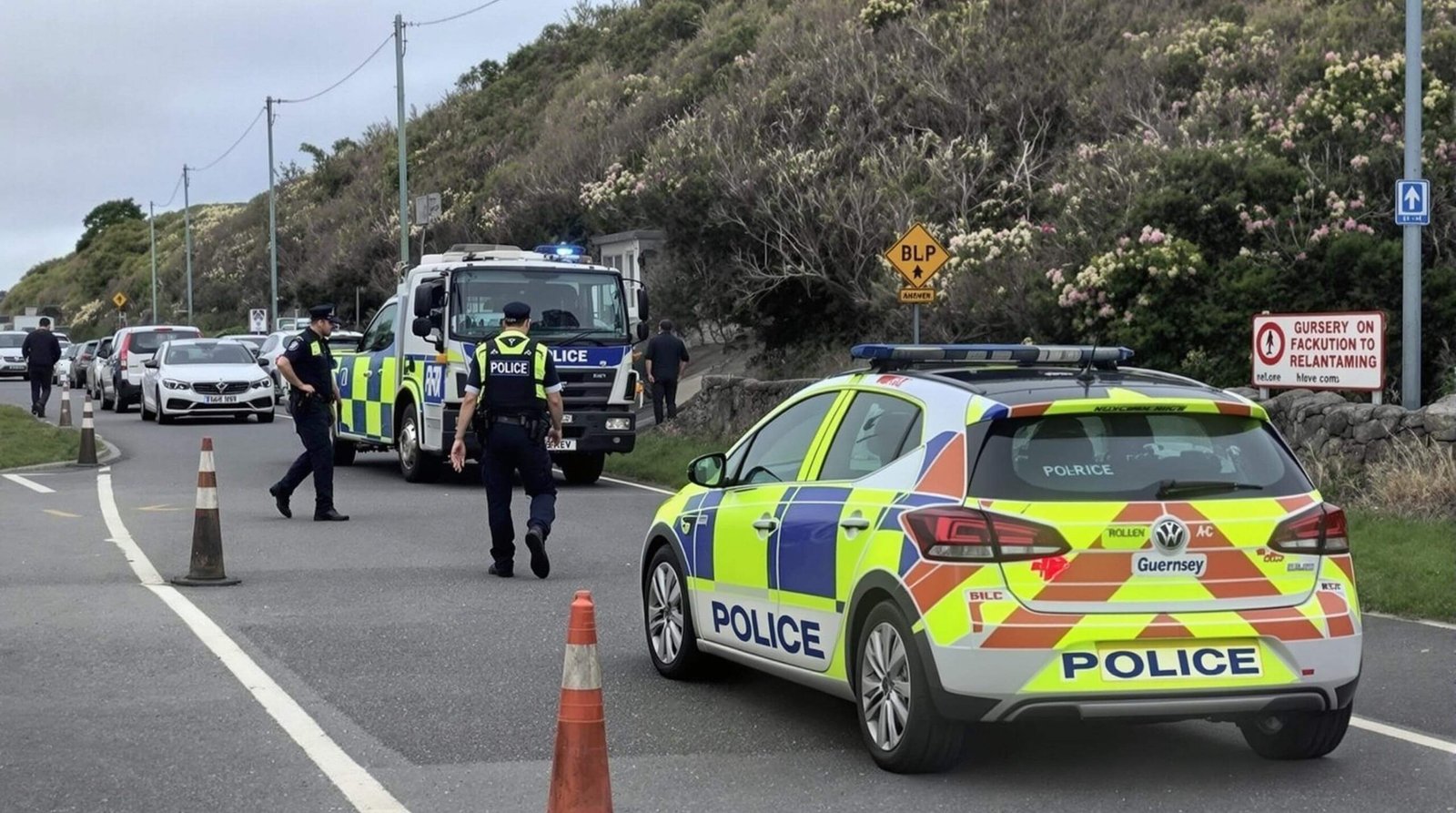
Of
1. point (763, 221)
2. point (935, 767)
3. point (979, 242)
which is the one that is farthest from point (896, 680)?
point (763, 221)

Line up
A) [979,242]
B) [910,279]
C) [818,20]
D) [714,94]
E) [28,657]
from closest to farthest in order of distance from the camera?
[28,657] → [910,279] → [979,242] → [818,20] → [714,94]

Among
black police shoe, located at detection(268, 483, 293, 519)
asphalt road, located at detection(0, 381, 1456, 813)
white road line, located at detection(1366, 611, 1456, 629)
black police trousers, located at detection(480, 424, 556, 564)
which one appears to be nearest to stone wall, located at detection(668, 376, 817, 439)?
black police shoe, located at detection(268, 483, 293, 519)

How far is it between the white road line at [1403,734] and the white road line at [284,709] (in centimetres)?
392

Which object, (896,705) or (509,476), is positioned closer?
(896,705)

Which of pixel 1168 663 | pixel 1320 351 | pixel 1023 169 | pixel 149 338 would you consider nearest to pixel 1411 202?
pixel 1320 351

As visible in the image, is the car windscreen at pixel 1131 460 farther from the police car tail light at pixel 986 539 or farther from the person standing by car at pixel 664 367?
the person standing by car at pixel 664 367

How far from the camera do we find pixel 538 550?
12656mm

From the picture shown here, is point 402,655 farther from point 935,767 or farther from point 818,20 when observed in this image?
point 818,20

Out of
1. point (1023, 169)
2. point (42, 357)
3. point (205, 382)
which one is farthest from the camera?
point (42, 357)

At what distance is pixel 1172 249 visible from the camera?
2252 cm

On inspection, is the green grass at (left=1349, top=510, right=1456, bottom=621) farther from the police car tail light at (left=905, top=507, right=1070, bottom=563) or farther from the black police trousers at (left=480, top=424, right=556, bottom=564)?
the police car tail light at (left=905, top=507, right=1070, bottom=563)

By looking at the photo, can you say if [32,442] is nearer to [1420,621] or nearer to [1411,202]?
[1411,202]

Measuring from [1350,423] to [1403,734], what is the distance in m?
8.89

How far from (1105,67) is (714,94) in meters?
14.0
